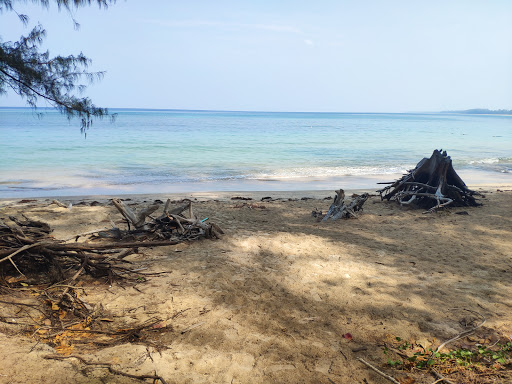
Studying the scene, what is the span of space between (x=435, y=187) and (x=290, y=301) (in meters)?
5.73

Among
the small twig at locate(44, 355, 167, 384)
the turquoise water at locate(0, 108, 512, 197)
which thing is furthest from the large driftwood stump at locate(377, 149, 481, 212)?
the small twig at locate(44, 355, 167, 384)

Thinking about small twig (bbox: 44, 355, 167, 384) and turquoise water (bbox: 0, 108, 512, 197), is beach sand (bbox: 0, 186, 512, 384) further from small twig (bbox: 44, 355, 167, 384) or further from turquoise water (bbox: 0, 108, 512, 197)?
turquoise water (bbox: 0, 108, 512, 197)

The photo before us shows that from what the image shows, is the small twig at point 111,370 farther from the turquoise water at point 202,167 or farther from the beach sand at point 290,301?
the turquoise water at point 202,167

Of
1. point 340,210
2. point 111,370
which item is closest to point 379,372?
point 111,370

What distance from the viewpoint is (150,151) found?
79.4 ft

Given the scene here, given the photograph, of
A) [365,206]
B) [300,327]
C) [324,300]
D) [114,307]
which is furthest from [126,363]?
[365,206]

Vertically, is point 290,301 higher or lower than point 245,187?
higher

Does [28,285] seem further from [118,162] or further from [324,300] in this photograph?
[118,162]

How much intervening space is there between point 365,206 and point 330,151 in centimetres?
1807

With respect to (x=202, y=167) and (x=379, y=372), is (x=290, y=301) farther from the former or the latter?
(x=202, y=167)

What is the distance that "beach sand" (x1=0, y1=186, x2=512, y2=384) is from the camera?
8.95ft

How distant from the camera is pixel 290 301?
3857 millimetres

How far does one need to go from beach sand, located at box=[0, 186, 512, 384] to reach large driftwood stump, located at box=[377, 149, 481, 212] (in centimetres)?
148

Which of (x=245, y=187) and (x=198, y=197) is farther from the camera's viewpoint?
(x=245, y=187)
